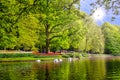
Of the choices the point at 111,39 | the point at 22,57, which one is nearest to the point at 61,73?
the point at 22,57

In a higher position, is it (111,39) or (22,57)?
(111,39)

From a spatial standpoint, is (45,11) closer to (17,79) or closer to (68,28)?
(17,79)

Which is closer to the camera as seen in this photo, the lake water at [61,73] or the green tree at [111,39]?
the lake water at [61,73]

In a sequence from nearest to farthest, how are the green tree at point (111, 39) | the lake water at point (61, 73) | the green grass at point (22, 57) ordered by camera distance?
the lake water at point (61, 73) < the green grass at point (22, 57) < the green tree at point (111, 39)

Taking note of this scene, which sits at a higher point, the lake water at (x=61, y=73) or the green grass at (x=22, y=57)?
the lake water at (x=61, y=73)

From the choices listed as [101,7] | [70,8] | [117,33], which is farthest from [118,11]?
[117,33]

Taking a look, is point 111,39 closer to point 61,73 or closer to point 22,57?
point 22,57

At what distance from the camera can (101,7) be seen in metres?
14.4

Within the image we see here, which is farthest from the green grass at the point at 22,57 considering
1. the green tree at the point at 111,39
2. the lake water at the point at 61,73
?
the green tree at the point at 111,39

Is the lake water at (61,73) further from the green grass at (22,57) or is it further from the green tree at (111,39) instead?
the green tree at (111,39)

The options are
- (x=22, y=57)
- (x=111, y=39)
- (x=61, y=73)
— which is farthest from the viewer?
(x=111, y=39)

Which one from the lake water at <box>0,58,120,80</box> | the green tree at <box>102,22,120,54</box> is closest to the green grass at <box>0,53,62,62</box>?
the lake water at <box>0,58,120,80</box>

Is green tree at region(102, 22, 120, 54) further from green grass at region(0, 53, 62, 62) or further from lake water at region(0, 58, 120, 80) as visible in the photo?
lake water at region(0, 58, 120, 80)

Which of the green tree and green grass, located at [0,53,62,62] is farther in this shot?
the green tree
